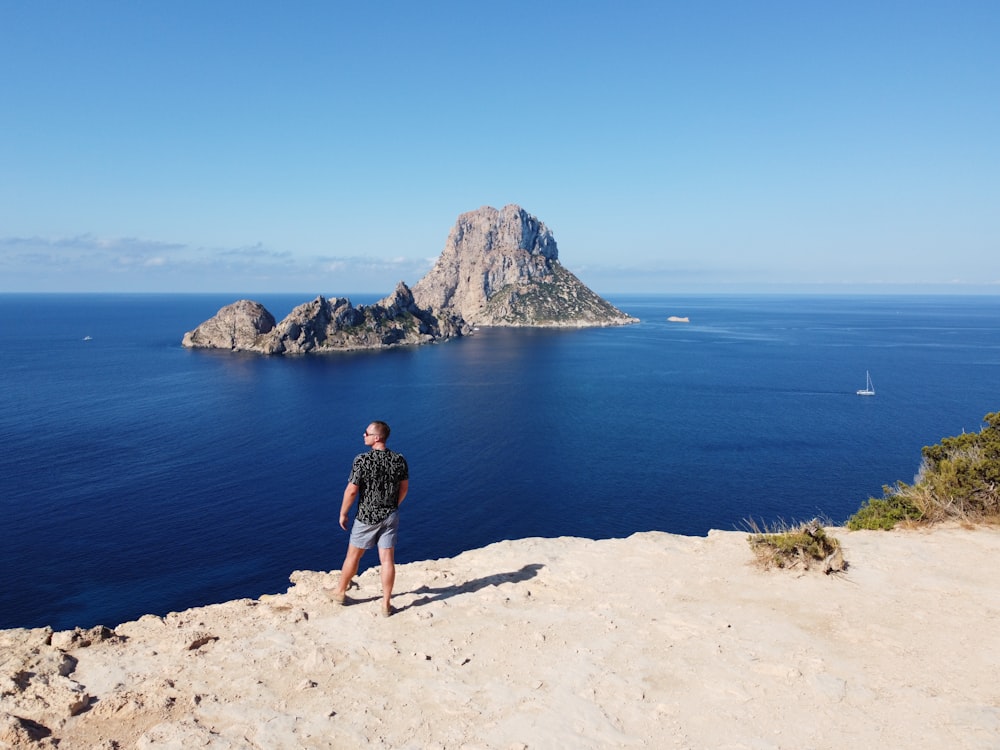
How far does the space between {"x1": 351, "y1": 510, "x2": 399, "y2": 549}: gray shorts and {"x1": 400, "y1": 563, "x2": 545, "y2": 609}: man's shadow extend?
4.32 feet

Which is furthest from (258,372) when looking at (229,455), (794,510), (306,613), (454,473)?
(306,613)

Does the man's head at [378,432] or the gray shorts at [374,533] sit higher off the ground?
the man's head at [378,432]

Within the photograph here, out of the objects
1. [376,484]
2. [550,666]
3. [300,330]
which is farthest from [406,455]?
[300,330]

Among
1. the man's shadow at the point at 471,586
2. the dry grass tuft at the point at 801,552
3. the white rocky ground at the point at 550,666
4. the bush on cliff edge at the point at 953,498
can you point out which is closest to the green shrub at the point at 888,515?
the bush on cliff edge at the point at 953,498

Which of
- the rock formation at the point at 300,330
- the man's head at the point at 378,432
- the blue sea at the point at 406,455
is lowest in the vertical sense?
the blue sea at the point at 406,455

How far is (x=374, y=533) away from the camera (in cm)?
1069

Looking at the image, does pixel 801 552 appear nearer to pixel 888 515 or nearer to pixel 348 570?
pixel 888 515

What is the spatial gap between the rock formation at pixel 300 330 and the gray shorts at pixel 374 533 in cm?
16049

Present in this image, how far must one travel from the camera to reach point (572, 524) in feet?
160

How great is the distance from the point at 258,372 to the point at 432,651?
5074 inches

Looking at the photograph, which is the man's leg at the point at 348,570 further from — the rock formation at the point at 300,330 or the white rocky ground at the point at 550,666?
the rock formation at the point at 300,330

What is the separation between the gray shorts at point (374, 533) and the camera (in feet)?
34.8

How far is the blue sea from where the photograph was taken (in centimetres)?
4122

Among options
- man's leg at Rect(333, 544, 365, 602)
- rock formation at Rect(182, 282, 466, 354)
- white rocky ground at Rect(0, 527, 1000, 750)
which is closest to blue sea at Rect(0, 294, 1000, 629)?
man's leg at Rect(333, 544, 365, 602)
